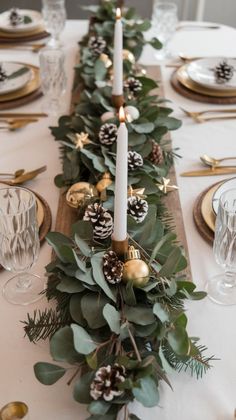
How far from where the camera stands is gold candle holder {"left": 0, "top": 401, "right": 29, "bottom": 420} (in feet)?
1.80

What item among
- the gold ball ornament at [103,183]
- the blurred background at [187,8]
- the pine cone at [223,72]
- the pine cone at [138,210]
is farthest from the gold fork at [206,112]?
the blurred background at [187,8]

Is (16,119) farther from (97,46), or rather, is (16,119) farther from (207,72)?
(207,72)

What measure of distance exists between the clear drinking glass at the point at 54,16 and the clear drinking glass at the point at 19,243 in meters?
0.96

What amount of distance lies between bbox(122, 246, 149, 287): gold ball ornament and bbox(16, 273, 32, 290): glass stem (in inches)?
7.0

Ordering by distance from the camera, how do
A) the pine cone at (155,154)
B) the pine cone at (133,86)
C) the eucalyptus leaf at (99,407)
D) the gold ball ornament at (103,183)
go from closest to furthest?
the eucalyptus leaf at (99,407) → the gold ball ornament at (103,183) → the pine cone at (155,154) → the pine cone at (133,86)

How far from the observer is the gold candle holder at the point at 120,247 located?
2.03ft

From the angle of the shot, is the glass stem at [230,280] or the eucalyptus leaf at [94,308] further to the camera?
the glass stem at [230,280]

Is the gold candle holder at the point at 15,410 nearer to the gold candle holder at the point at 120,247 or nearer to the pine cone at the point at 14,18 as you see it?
the gold candle holder at the point at 120,247

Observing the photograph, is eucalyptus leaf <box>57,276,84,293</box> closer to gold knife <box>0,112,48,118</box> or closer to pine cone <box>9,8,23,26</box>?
gold knife <box>0,112,48,118</box>

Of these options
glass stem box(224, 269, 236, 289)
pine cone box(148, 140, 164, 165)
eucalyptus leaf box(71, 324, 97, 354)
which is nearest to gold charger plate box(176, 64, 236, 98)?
pine cone box(148, 140, 164, 165)

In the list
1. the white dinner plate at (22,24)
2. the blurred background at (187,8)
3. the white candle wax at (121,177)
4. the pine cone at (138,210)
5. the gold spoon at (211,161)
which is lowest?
the blurred background at (187,8)

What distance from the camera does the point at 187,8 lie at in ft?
8.79

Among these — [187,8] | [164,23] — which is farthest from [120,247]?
[187,8]

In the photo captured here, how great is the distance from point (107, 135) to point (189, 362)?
0.44 meters
